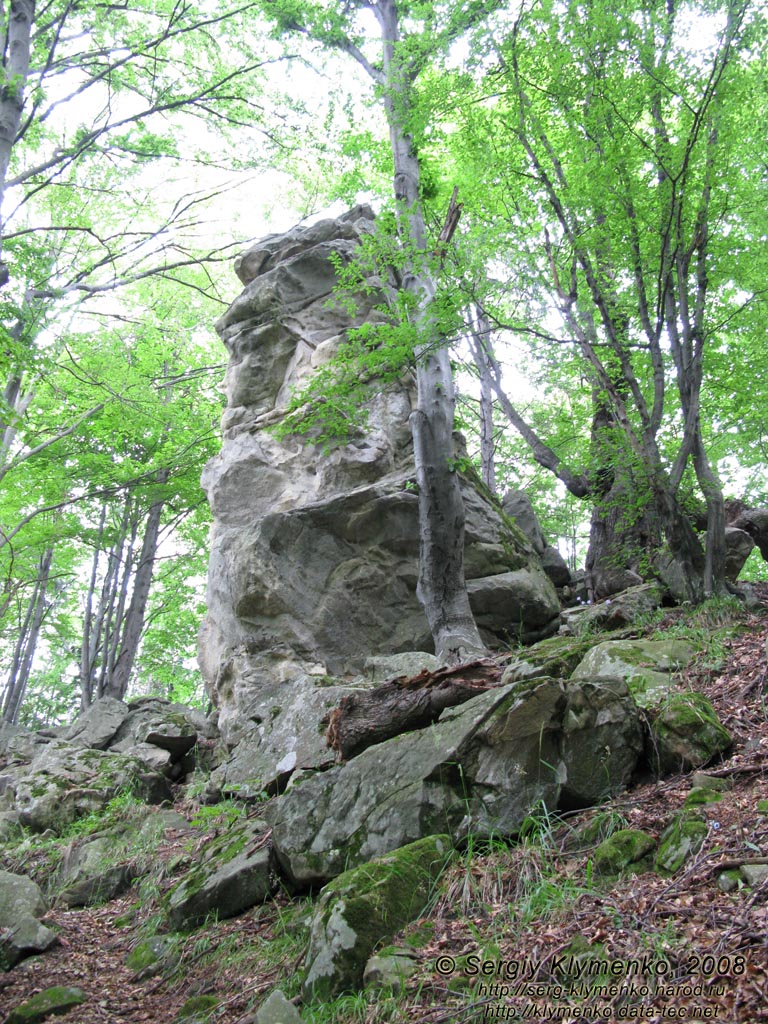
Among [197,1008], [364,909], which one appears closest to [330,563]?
[197,1008]

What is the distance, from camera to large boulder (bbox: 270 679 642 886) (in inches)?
155

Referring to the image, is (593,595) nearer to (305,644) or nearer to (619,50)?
(305,644)

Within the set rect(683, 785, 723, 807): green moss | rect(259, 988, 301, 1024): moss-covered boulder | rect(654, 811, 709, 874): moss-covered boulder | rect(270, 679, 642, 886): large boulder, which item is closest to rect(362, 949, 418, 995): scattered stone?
rect(259, 988, 301, 1024): moss-covered boulder

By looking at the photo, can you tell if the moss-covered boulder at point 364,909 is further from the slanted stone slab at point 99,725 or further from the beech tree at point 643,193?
the slanted stone slab at point 99,725

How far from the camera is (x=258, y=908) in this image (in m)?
4.59

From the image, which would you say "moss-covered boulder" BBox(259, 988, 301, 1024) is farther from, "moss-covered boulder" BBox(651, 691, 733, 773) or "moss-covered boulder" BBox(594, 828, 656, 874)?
"moss-covered boulder" BBox(651, 691, 733, 773)

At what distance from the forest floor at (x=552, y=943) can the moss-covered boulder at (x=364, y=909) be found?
0.11m

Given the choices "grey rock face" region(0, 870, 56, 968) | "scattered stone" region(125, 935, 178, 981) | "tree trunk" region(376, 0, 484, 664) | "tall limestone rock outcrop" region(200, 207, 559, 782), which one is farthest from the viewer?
"tall limestone rock outcrop" region(200, 207, 559, 782)

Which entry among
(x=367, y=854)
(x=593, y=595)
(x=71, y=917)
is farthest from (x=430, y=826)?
(x=593, y=595)

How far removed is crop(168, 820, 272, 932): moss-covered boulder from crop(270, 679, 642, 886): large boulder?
13.9 inches

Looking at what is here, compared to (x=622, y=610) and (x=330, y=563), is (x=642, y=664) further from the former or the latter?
(x=330, y=563)

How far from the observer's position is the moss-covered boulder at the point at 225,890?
15.4 ft

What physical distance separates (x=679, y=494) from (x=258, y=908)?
20.1 feet

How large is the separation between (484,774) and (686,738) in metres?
1.22
